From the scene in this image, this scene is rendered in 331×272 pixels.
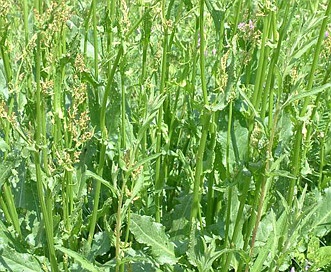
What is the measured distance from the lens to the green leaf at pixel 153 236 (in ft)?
4.76

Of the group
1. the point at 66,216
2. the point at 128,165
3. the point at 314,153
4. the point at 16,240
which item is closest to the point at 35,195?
the point at 16,240

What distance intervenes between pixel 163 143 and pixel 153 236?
16.8 inches

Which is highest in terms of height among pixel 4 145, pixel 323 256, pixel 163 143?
pixel 4 145

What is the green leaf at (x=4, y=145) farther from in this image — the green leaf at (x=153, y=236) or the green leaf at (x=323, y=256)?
the green leaf at (x=323, y=256)

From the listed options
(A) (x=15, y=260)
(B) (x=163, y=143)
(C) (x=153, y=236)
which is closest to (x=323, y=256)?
(C) (x=153, y=236)

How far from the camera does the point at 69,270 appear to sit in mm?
1469

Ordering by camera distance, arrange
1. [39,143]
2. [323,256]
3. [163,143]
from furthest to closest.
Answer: [163,143], [323,256], [39,143]

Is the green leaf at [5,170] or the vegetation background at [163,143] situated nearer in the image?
the vegetation background at [163,143]

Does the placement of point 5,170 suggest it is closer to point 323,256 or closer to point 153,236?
point 153,236

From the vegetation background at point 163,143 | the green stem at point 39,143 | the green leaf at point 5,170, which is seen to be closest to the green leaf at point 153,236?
the vegetation background at point 163,143

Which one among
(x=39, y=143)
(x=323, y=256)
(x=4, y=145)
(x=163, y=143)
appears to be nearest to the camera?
(x=39, y=143)

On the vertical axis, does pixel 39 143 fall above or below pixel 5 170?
above

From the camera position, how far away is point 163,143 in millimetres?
1832

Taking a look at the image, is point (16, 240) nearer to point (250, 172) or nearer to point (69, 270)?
point (69, 270)
